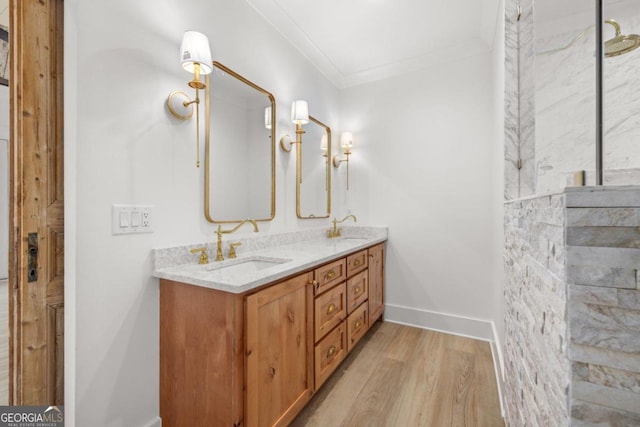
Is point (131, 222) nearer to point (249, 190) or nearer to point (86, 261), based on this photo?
point (86, 261)

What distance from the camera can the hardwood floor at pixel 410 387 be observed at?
157 cm

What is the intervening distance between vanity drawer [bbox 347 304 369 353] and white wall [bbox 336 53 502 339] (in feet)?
2.12

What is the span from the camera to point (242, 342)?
1138mm

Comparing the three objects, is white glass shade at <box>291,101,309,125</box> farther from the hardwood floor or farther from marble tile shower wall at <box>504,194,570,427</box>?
the hardwood floor

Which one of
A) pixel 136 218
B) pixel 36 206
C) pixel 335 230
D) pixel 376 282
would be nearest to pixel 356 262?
pixel 376 282

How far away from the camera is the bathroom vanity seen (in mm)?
1140

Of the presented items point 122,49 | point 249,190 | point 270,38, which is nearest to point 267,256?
point 249,190

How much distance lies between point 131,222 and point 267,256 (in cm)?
77

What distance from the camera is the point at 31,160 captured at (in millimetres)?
Result: 1053

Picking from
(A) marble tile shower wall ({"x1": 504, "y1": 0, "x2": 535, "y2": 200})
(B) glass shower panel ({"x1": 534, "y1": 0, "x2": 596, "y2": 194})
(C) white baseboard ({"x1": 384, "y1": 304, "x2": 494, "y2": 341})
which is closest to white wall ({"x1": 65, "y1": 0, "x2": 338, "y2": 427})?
(B) glass shower panel ({"x1": 534, "y1": 0, "x2": 596, "y2": 194})

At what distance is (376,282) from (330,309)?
986 mm

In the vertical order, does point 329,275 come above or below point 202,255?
below

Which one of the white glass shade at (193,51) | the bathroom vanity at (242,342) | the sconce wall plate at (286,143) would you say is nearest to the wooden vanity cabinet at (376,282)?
the bathroom vanity at (242,342)

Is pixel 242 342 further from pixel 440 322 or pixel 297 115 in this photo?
pixel 440 322
